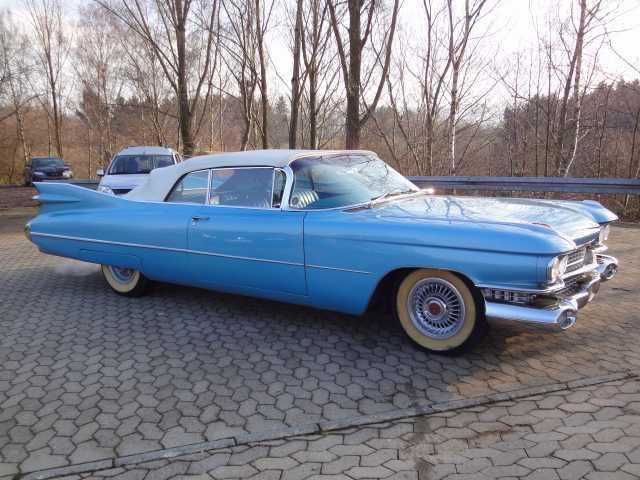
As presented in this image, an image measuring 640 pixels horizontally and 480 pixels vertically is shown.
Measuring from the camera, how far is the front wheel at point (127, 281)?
4.86 meters

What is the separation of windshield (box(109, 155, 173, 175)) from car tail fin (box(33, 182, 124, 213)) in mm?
5563

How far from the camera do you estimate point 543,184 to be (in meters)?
8.41

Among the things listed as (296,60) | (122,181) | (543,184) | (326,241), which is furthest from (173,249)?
(296,60)

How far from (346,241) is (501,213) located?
1.15 meters

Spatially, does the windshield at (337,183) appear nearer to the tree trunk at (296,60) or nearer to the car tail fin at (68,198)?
the car tail fin at (68,198)

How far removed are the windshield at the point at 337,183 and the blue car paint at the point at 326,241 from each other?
14cm

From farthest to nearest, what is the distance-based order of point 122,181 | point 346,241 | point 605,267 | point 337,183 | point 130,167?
point 130,167, point 122,181, point 337,183, point 605,267, point 346,241

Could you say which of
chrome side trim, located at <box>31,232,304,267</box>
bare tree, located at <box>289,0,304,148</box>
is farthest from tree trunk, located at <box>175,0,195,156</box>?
chrome side trim, located at <box>31,232,304,267</box>

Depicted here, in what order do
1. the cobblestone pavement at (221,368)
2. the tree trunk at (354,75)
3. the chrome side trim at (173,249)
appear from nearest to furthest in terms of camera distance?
the cobblestone pavement at (221,368)
the chrome side trim at (173,249)
the tree trunk at (354,75)

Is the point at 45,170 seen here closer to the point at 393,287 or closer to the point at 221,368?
the point at 221,368

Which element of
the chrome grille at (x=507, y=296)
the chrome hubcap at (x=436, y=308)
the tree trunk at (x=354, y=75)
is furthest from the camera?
the tree trunk at (x=354, y=75)

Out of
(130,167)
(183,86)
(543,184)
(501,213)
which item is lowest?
(501,213)

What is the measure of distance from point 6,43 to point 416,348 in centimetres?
3663

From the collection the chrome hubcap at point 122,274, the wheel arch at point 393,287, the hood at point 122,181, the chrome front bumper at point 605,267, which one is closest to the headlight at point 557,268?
the wheel arch at point 393,287
